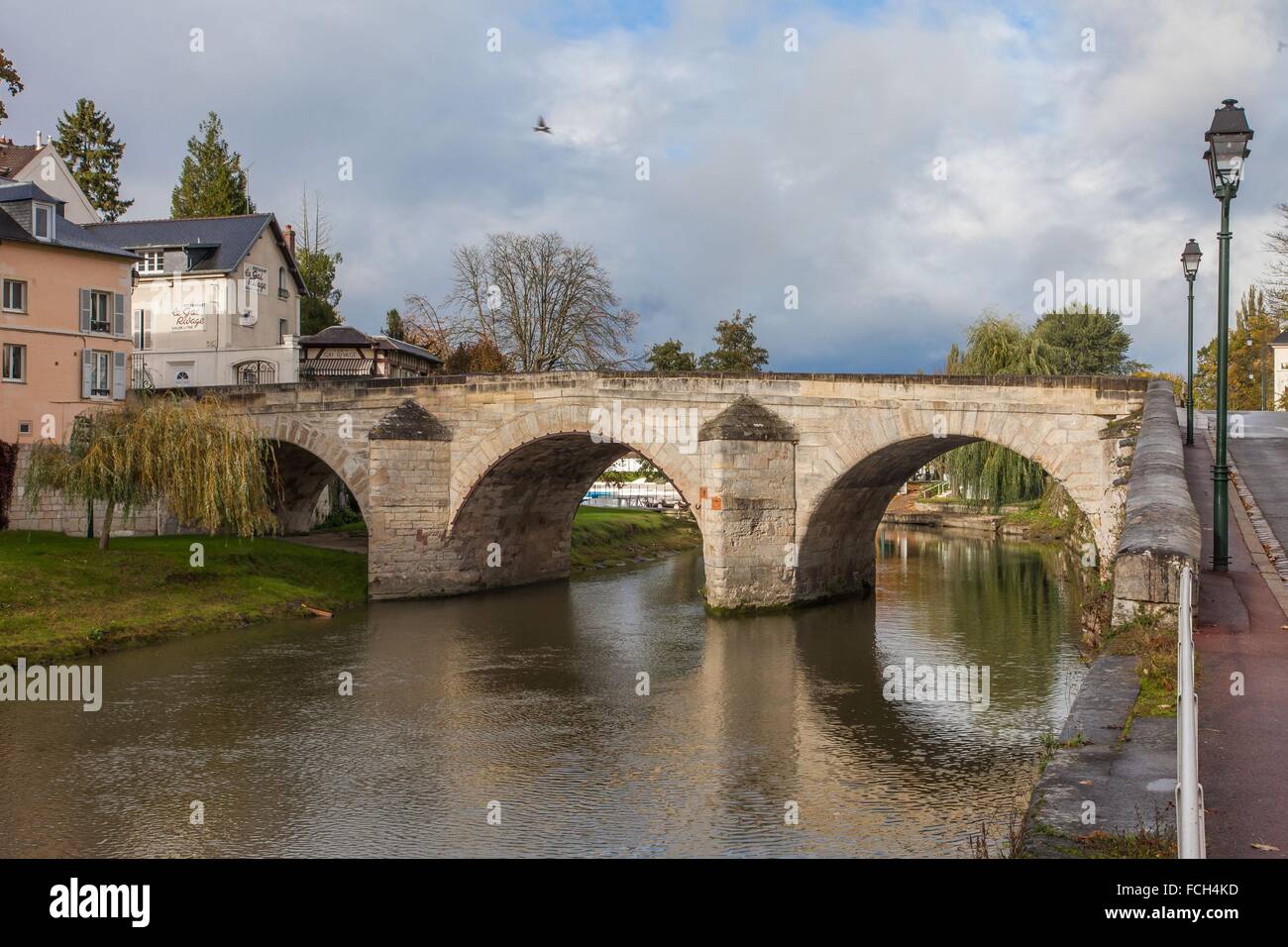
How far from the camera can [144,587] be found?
75.6 feet

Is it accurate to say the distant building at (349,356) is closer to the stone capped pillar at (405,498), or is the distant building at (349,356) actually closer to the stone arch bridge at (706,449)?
the stone arch bridge at (706,449)

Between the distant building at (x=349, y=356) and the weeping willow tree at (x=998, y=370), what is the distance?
1899cm

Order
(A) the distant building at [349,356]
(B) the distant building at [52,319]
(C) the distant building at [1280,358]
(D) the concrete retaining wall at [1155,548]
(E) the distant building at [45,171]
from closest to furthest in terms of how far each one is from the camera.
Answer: (D) the concrete retaining wall at [1155,548] < (B) the distant building at [52,319] < (E) the distant building at [45,171] < (A) the distant building at [349,356] < (C) the distant building at [1280,358]

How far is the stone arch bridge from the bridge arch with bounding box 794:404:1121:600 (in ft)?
0.13

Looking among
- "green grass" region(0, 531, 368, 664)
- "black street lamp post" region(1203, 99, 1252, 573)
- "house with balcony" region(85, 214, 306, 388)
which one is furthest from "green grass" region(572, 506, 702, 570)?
"black street lamp post" region(1203, 99, 1252, 573)

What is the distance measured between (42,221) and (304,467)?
9663 mm

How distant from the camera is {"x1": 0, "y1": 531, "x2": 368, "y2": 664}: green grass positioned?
66.0 feet

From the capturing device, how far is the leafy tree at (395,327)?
195 ft

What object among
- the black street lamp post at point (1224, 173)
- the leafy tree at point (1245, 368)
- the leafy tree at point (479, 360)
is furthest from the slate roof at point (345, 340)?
the leafy tree at point (1245, 368)

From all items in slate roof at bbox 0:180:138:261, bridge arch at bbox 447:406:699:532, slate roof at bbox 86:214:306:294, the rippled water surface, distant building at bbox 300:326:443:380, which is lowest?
the rippled water surface

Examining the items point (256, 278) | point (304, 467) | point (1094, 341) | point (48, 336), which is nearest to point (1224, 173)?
point (48, 336)

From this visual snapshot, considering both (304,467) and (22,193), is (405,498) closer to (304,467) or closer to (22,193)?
(304,467)

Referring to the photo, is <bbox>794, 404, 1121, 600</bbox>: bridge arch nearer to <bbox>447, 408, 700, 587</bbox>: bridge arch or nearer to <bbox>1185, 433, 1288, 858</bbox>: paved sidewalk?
<bbox>447, 408, 700, 587</bbox>: bridge arch
